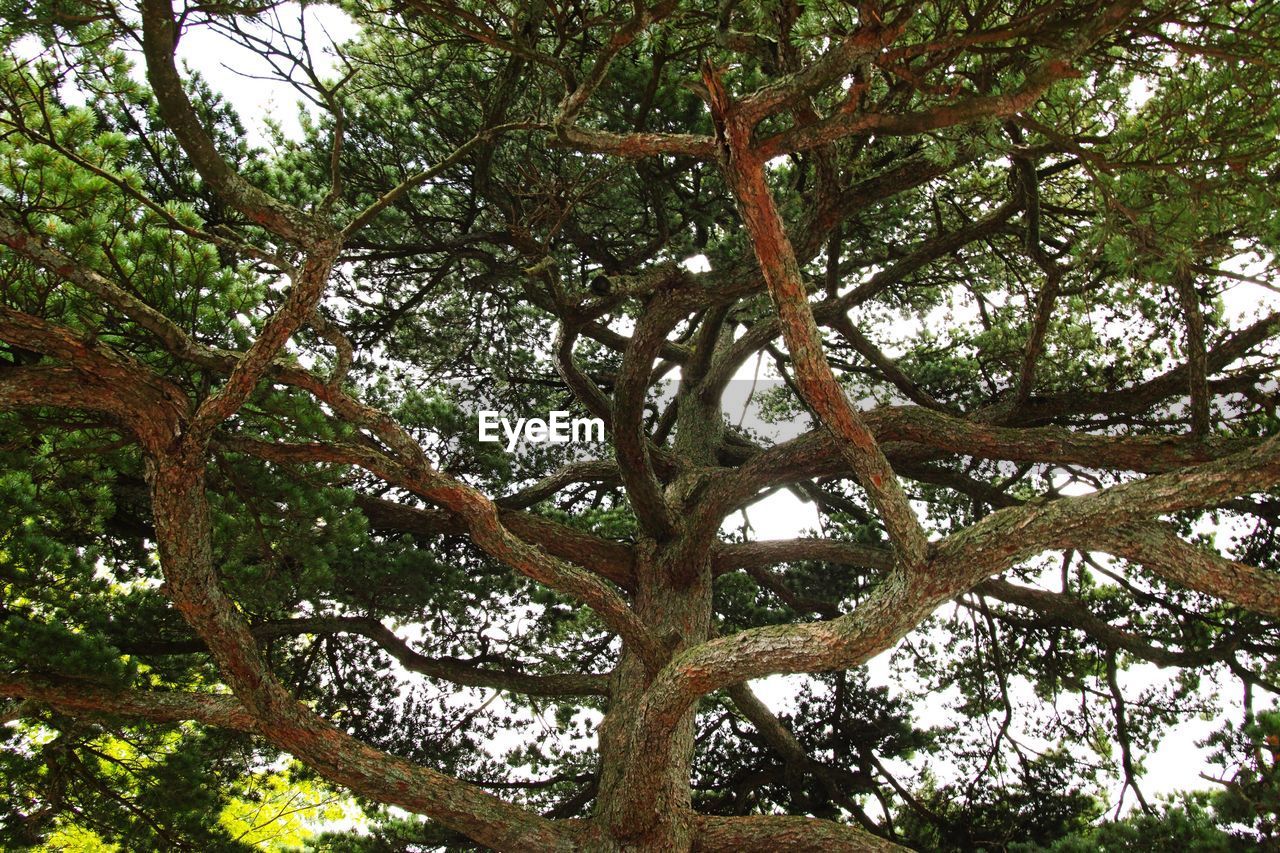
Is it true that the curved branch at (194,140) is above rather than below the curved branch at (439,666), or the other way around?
above

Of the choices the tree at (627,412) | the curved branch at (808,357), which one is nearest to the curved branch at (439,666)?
the tree at (627,412)

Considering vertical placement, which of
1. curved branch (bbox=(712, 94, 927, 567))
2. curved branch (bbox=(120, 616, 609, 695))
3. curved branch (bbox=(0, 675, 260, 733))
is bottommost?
curved branch (bbox=(0, 675, 260, 733))

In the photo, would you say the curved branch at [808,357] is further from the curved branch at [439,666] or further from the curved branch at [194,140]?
the curved branch at [439,666]

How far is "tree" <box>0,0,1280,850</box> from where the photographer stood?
11.2 feet

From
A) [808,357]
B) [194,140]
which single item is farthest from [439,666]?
[194,140]

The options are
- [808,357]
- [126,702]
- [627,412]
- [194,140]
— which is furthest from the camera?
[627,412]

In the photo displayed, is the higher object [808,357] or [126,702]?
[808,357]

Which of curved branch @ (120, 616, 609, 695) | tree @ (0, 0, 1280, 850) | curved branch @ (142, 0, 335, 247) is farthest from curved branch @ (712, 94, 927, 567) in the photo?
curved branch @ (120, 616, 609, 695)

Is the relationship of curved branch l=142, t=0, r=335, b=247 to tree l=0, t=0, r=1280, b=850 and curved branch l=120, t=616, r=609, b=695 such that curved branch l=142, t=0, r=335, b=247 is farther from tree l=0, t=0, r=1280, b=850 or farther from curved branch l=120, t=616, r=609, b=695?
curved branch l=120, t=616, r=609, b=695

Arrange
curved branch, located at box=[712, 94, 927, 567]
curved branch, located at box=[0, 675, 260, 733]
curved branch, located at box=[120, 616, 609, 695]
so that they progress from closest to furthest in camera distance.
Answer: curved branch, located at box=[712, 94, 927, 567], curved branch, located at box=[0, 675, 260, 733], curved branch, located at box=[120, 616, 609, 695]

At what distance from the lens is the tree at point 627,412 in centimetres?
340

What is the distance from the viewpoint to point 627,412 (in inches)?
221

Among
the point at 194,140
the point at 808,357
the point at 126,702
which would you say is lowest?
the point at 126,702

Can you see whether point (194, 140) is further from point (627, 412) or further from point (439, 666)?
point (439, 666)
